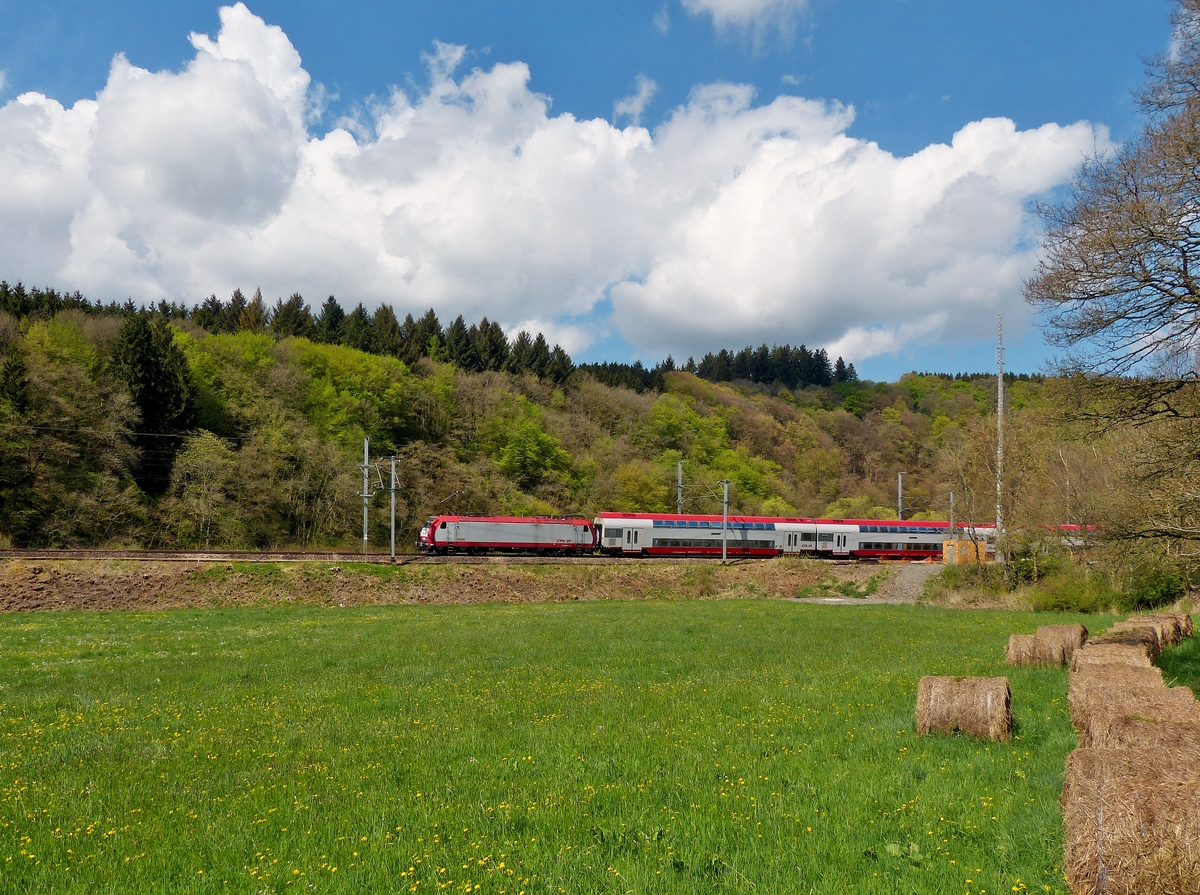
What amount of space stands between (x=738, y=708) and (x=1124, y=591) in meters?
29.4

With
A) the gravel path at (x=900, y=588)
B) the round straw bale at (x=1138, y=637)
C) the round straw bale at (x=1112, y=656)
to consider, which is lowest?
the gravel path at (x=900, y=588)

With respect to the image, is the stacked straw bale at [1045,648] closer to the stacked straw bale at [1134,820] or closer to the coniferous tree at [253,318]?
the stacked straw bale at [1134,820]

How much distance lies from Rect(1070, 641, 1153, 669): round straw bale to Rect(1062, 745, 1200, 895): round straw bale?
6.02m

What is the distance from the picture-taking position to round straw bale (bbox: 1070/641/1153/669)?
33.7 feet

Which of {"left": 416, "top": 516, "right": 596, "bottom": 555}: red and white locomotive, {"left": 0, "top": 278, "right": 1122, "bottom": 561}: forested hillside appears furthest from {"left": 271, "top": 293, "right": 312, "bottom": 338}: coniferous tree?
{"left": 416, "top": 516, "right": 596, "bottom": 555}: red and white locomotive

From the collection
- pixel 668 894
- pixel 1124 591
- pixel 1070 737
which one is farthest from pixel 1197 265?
pixel 1124 591

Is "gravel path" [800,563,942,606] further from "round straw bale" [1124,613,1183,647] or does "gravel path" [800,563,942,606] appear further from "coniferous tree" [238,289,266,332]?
"coniferous tree" [238,289,266,332]

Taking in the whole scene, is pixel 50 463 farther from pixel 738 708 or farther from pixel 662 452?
pixel 662 452

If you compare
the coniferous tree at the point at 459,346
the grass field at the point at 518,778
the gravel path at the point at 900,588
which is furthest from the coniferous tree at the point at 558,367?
the grass field at the point at 518,778

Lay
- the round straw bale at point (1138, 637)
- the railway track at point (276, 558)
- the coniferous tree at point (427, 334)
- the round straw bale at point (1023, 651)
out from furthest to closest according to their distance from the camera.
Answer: the coniferous tree at point (427, 334), the railway track at point (276, 558), the round straw bale at point (1023, 651), the round straw bale at point (1138, 637)

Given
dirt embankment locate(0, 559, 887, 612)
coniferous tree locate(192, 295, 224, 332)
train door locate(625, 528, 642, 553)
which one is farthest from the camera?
coniferous tree locate(192, 295, 224, 332)

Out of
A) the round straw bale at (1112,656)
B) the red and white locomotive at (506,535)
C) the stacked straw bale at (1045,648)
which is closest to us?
the round straw bale at (1112,656)

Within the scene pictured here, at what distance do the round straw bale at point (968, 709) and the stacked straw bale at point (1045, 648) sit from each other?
6157mm

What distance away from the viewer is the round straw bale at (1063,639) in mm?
14289
